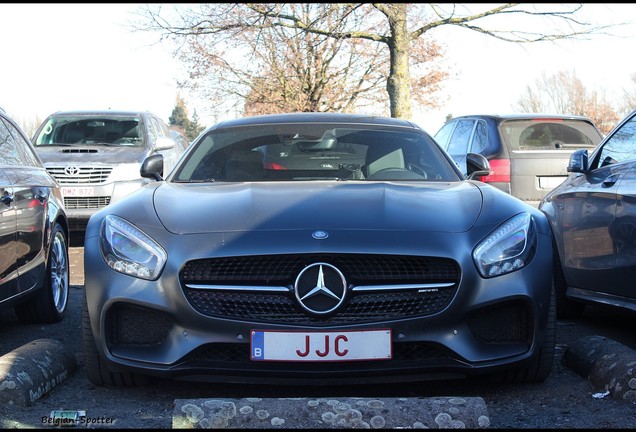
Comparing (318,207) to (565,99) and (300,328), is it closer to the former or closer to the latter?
(300,328)

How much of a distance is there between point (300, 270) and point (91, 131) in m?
10.2

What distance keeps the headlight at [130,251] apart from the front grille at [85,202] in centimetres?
776

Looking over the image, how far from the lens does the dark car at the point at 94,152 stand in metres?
11.7

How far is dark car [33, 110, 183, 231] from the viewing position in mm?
11711

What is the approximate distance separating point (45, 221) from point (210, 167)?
1.46 metres

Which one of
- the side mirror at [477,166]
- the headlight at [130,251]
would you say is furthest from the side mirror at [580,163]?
the headlight at [130,251]

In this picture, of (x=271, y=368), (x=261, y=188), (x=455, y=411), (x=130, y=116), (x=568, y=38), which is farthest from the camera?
(x=568, y=38)

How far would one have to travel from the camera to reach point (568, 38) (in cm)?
1998

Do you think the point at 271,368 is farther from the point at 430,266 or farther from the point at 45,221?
the point at 45,221

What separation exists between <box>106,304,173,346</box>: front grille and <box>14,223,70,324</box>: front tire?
2.20 m

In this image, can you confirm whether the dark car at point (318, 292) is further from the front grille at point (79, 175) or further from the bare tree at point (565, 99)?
the bare tree at point (565, 99)

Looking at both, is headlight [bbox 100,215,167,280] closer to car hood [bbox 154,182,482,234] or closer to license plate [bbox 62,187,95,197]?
car hood [bbox 154,182,482,234]

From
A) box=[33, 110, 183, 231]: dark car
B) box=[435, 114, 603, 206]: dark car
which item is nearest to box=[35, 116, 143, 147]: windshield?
box=[33, 110, 183, 231]: dark car

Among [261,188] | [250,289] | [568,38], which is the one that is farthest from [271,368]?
[568,38]
